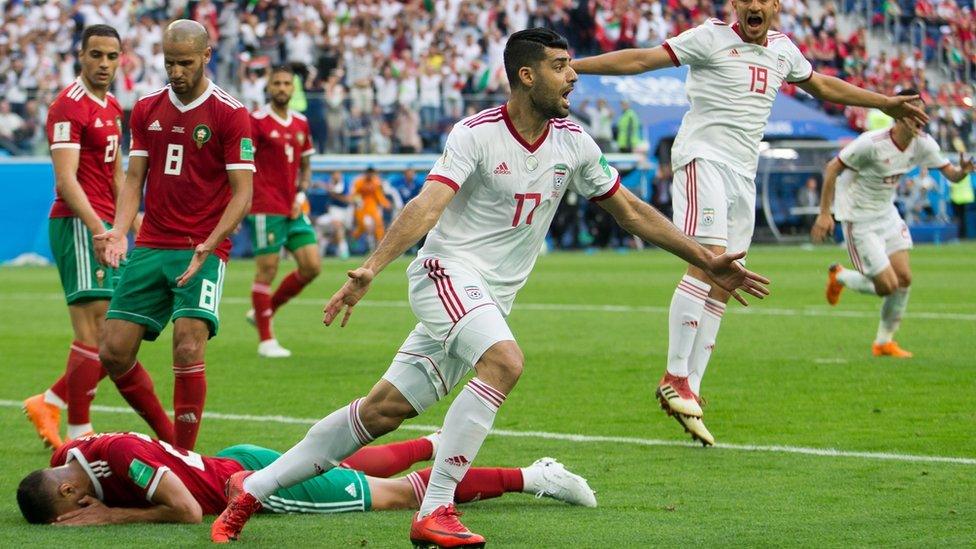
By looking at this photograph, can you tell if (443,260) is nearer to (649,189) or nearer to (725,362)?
(725,362)

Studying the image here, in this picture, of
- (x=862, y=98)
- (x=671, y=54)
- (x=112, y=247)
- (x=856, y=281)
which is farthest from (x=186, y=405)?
(x=856, y=281)

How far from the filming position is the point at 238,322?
18.0 meters

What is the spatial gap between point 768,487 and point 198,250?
312cm

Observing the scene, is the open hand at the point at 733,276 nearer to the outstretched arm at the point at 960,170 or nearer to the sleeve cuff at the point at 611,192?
the sleeve cuff at the point at 611,192

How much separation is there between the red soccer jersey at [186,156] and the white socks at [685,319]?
113 inches

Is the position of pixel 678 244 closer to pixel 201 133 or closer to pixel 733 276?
pixel 733 276

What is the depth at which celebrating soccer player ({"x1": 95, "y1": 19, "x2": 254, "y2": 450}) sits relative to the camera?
785cm

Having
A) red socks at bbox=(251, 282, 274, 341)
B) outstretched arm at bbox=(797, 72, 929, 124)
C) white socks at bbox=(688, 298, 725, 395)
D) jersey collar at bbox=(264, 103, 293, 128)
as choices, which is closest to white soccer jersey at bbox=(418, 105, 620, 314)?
white socks at bbox=(688, 298, 725, 395)

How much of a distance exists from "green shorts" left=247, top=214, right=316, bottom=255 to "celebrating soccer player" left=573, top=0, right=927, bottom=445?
5.67 m

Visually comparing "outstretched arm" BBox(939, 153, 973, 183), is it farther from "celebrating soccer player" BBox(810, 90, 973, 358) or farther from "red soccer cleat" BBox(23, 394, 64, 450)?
"red soccer cleat" BBox(23, 394, 64, 450)

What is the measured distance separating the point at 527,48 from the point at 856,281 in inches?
377

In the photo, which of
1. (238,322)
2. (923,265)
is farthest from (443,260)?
(923,265)

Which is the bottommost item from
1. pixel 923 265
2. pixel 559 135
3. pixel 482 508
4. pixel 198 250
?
pixel 923 265

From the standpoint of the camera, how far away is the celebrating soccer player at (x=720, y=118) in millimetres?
9258
